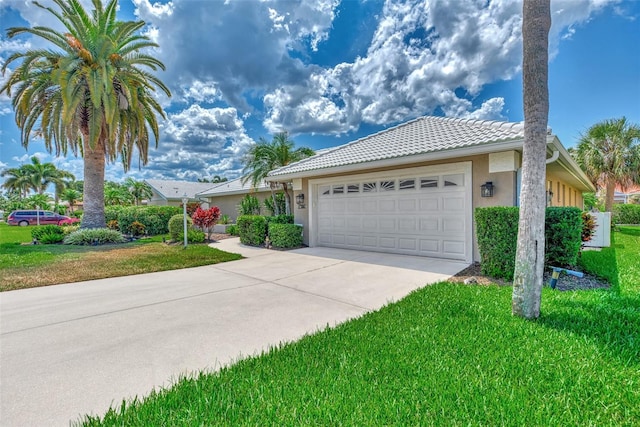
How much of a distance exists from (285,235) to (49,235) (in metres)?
10.4

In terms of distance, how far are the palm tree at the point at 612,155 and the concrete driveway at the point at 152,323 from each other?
1724 cm

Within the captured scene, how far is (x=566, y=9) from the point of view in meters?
5.63

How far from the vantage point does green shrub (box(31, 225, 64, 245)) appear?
1227 centimetres

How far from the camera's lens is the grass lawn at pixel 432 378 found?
1.97 meters

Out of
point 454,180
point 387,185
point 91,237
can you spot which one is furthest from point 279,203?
point 454,180

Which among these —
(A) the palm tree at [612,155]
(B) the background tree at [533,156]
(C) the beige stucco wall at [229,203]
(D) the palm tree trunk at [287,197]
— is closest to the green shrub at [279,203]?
(D) the palm tree trunk at [287,197]

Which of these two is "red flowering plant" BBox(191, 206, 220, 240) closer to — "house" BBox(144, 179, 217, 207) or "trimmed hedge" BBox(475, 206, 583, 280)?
"trimmed hedge" BBox(475, 206, 583, 280)

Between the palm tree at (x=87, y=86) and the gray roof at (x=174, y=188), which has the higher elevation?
the palm tree at (x=87, y=86)

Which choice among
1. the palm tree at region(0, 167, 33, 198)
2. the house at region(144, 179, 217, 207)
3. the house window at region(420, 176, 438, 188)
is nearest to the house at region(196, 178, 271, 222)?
the house at region(144, 179, 217, 207)

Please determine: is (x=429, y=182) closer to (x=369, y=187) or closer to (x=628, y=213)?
(x=369, y=187)

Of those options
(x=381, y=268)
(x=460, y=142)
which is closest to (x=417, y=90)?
(x=460, y=142)

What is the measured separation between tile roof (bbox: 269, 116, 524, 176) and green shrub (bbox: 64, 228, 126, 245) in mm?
7717

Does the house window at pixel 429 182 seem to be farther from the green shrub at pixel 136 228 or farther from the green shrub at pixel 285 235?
the green shrub at pixel 136 228

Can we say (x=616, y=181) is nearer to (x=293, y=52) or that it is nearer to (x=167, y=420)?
(x=293, y=52)
